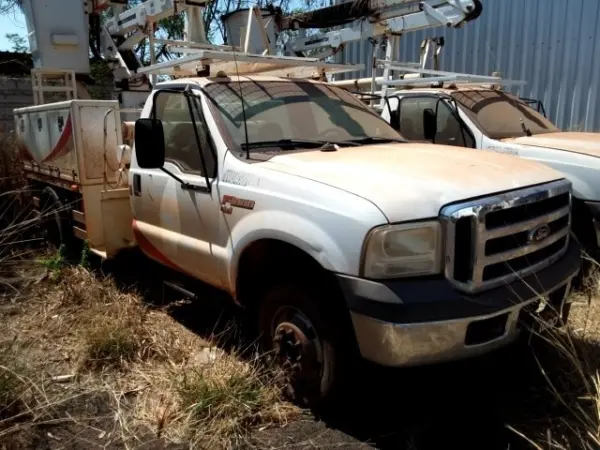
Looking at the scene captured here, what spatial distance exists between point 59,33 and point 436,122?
6.13m

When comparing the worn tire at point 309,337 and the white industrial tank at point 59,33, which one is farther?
the white industrial tank at point 59,33

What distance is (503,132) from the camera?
239 inches

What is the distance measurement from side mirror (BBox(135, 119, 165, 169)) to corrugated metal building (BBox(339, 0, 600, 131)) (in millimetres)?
8337

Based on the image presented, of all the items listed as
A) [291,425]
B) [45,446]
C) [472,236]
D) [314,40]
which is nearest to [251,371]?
[291,425]

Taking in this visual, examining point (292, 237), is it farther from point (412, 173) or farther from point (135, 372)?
point (135, 372)

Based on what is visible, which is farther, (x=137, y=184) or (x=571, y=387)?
(x=137, y=184)

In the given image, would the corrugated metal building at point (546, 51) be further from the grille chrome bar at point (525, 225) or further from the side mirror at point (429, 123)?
the grille chrome bar at point (525, 225)

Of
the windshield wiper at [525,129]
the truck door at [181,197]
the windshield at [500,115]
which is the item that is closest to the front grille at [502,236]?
the truck door at [181,197]

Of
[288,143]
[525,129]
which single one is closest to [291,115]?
[288,143]

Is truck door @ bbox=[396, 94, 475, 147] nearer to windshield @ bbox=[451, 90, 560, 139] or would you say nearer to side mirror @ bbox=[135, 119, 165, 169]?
windshield @ bbox=[451, 90, 560, 139]

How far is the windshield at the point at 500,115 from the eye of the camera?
19.8ft

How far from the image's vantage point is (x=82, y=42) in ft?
28.8

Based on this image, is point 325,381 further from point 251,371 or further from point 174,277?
point 174,277

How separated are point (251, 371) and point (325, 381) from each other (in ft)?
1.83
